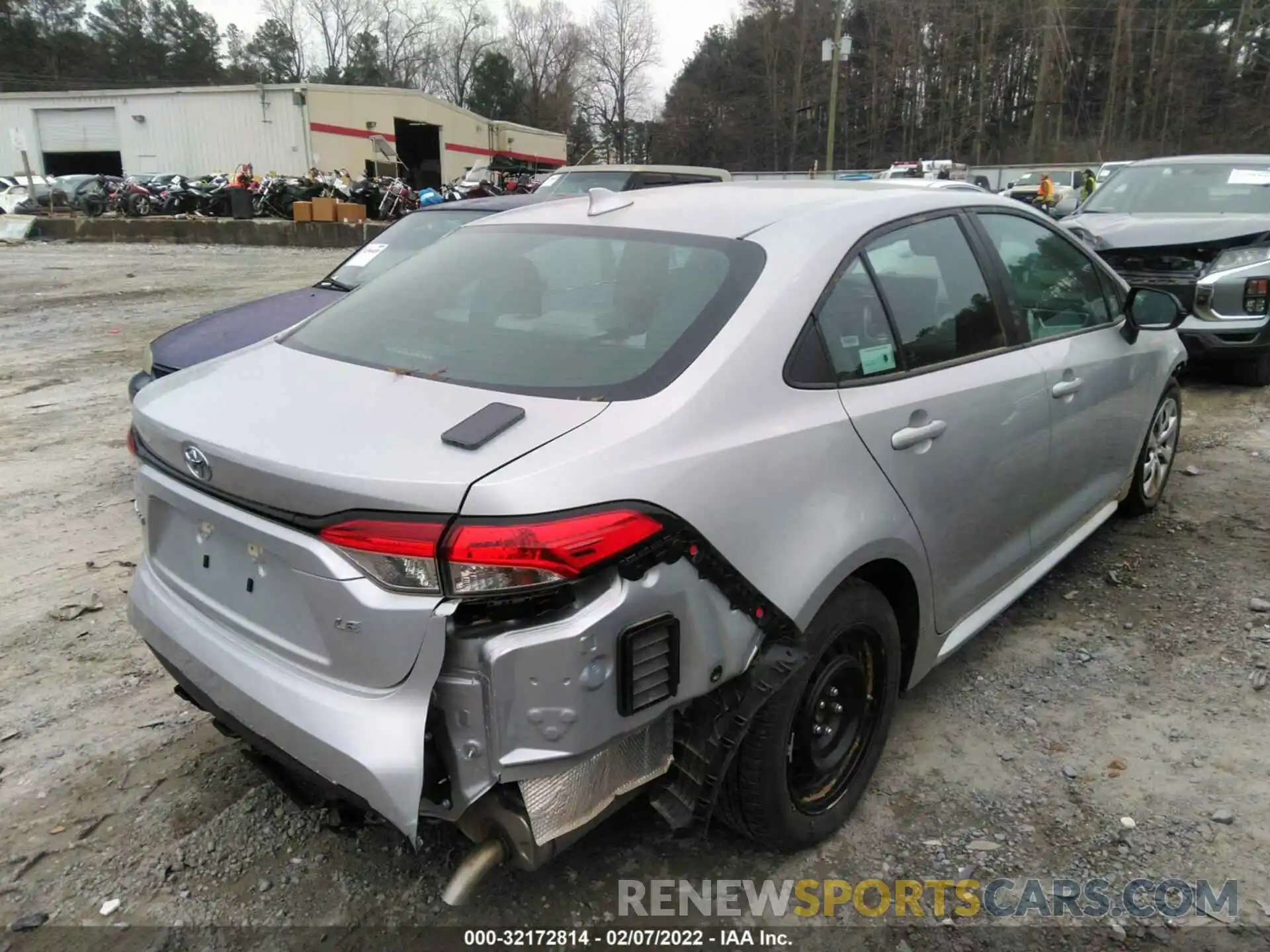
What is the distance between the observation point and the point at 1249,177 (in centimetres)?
782

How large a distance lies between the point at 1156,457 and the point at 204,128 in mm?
42006

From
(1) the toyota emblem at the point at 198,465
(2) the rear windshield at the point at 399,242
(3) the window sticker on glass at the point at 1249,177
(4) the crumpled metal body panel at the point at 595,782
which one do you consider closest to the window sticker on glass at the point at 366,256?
(2) the rear windshield at the point at 399,242

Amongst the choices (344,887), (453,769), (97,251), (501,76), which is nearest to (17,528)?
(344,887)

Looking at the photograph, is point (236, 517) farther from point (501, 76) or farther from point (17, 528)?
point (501, 76)

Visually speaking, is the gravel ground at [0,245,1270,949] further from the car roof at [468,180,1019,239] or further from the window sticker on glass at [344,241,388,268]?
the window sticker on glass at [344,241,388,268]

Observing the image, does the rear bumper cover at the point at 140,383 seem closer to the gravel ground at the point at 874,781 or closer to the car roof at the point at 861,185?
the gravel ground at the point at 874,781

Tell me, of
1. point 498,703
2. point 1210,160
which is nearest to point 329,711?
point 498,703

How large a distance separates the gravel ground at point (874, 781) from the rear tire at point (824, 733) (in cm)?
13

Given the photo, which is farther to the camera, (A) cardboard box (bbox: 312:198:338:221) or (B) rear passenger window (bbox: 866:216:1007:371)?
(A) cardboard box (bbox: 312:198:338:221)

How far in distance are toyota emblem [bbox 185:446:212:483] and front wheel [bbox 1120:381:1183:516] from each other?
4.05 metres

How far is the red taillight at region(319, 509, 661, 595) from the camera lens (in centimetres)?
172

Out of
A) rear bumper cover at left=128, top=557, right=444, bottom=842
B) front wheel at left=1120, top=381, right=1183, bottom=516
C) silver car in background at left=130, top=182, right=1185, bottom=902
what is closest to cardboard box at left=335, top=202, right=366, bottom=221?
front wheel at left=1120, top=381, right=1183, bottom=516

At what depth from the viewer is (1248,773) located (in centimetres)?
279

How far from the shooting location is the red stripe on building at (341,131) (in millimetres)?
38062
